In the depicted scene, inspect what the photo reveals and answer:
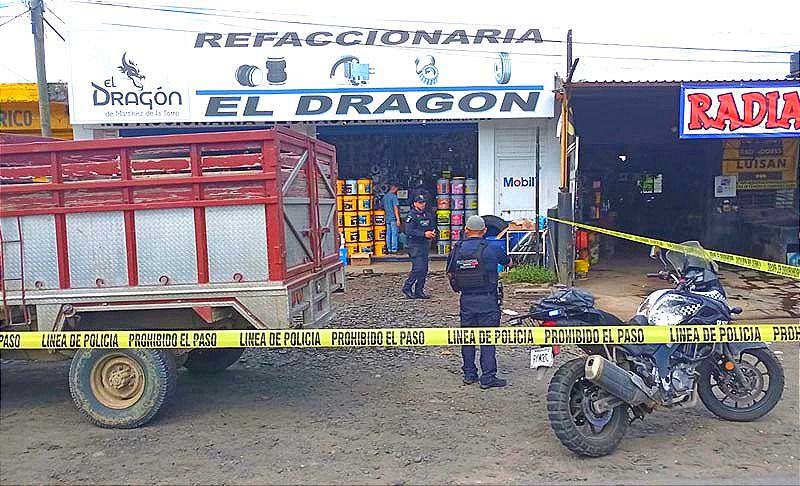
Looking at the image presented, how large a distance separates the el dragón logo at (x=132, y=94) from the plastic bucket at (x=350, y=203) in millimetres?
3913

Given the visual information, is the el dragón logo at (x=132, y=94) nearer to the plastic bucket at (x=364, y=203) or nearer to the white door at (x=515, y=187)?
the plastic bucket at (x=364, y=203)

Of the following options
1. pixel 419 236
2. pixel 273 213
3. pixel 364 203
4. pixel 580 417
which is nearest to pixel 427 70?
pixel 364 203

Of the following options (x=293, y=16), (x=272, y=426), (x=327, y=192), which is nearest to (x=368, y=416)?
(x=272, y=426)

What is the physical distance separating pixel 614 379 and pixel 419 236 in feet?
19.9

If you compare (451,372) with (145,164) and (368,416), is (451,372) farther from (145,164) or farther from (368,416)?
(145,164)

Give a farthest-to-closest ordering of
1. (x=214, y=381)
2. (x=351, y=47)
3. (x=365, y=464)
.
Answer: (x=351, y=47), (x=214, y=381), (x=365, y=464)

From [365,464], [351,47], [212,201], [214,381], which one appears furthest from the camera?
[351,47]

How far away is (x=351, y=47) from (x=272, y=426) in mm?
9720

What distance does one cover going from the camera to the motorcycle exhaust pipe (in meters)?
4.29

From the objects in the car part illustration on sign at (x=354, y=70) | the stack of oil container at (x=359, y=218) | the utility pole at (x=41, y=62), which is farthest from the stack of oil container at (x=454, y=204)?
the utility pole at (x=41, y=62)

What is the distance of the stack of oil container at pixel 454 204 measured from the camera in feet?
47.7

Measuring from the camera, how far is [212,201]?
5.04m

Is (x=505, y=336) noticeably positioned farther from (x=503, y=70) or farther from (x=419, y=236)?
(x=503, y=70)

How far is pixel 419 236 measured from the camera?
10.2 m
